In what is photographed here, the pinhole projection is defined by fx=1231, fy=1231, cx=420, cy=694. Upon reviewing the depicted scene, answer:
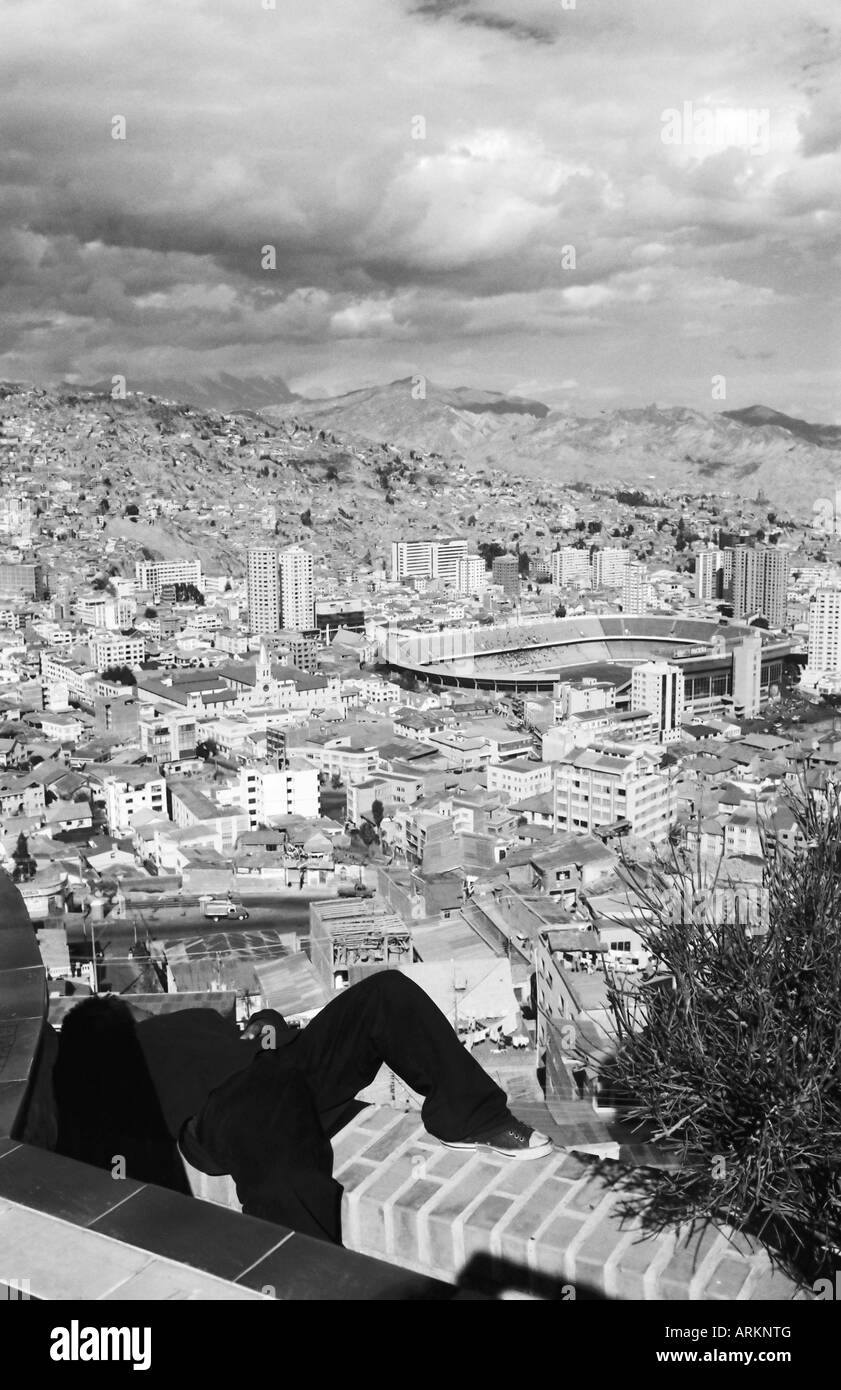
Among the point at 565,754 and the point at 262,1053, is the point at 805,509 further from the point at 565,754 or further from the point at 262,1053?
the point at 262,1053

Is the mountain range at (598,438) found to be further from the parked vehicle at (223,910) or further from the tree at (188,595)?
the parked vehicle at (223,910)

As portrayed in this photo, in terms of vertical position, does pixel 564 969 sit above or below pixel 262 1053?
below

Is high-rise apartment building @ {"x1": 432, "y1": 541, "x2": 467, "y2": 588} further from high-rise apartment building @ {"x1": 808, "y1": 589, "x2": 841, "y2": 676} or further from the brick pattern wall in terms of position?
the brick pattern wall

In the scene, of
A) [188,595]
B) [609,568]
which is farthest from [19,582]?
[609,568]

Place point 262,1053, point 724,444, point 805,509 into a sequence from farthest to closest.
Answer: point 724,444
point 805,509
point 262,1053

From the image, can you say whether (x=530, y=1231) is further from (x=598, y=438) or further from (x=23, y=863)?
(x=598, y=438)

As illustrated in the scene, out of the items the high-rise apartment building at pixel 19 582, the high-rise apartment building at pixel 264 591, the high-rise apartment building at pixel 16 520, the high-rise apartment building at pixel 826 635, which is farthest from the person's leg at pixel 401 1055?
the high-rise apartment building at pixel 16 520
